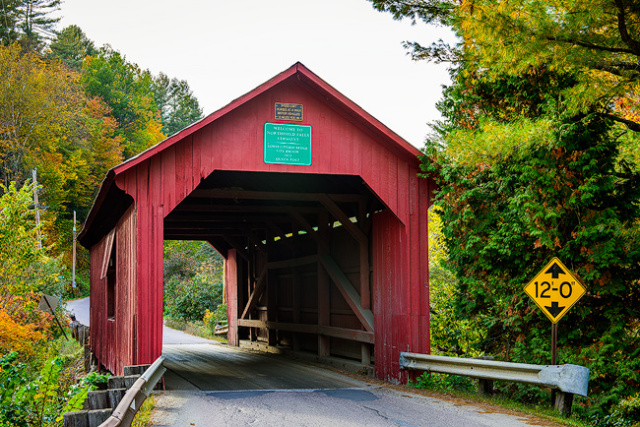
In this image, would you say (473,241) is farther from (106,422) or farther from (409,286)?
(106,422)

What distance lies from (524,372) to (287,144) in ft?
16.3

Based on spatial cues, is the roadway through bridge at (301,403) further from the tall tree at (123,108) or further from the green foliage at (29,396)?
the tall tree at (123,108)

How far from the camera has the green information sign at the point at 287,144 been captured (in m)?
10.7

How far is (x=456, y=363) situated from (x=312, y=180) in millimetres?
5278

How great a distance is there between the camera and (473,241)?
9883 millimetres

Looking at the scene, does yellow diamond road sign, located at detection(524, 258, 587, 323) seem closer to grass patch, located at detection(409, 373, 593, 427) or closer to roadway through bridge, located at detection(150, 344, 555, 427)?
grass patch, located at detection(409, 373, 593, 427)

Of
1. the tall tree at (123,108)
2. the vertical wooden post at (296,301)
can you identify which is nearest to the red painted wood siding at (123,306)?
the vertical wooden post at (296,301)

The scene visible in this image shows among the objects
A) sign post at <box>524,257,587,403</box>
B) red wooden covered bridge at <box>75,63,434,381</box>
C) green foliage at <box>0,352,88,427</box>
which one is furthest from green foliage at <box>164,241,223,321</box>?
sign post at <box>524,257,587,403</box>

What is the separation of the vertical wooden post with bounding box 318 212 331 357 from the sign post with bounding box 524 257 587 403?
718 centimetres

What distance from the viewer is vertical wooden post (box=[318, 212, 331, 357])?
1485 cm

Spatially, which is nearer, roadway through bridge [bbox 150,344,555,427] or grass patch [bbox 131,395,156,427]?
grass patch [bbox 131,395,156,427]

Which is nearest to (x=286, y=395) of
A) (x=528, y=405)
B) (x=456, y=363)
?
(x=456, y=363)

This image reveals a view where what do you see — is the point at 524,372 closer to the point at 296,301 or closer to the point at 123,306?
the point at 123,306

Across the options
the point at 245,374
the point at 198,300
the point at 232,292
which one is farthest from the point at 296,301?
the point at 198,300
